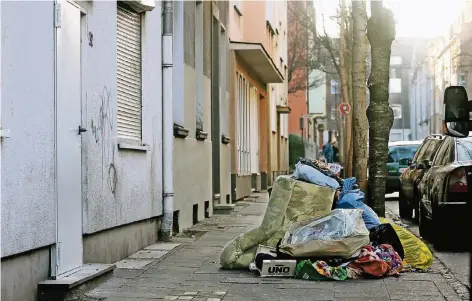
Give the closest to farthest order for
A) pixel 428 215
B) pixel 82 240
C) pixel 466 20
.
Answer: pixel 82 240, pixel 428 215, pixel 466 20

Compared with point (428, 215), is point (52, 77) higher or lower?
higher

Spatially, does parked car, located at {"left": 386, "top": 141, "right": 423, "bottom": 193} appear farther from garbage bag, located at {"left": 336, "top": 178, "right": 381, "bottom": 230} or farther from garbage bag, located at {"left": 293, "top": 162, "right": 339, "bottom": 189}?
garbage bag, located at {"left": 293, "top": 162, "right": 339, "bottom": 189}

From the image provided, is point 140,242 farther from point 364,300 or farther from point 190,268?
point 364,300

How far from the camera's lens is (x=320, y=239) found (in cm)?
888

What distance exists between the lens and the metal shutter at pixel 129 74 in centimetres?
1085

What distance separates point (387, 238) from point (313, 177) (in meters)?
1.01

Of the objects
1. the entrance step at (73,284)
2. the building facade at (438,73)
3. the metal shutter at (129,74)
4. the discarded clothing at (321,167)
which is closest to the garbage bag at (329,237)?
the discarded clothing at (321,167)

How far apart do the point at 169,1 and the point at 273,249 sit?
4.98 meters

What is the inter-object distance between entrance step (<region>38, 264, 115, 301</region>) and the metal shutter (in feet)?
8.20

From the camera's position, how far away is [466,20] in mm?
65875

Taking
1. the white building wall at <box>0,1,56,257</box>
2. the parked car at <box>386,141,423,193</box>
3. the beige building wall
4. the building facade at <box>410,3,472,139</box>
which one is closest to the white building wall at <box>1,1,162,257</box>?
the white building wall at <box>0,1,56,257</box>

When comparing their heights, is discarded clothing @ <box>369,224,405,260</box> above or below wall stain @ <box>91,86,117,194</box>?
below

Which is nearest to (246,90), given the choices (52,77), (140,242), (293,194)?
(140,242)

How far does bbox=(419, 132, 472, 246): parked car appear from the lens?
11.7 metres
